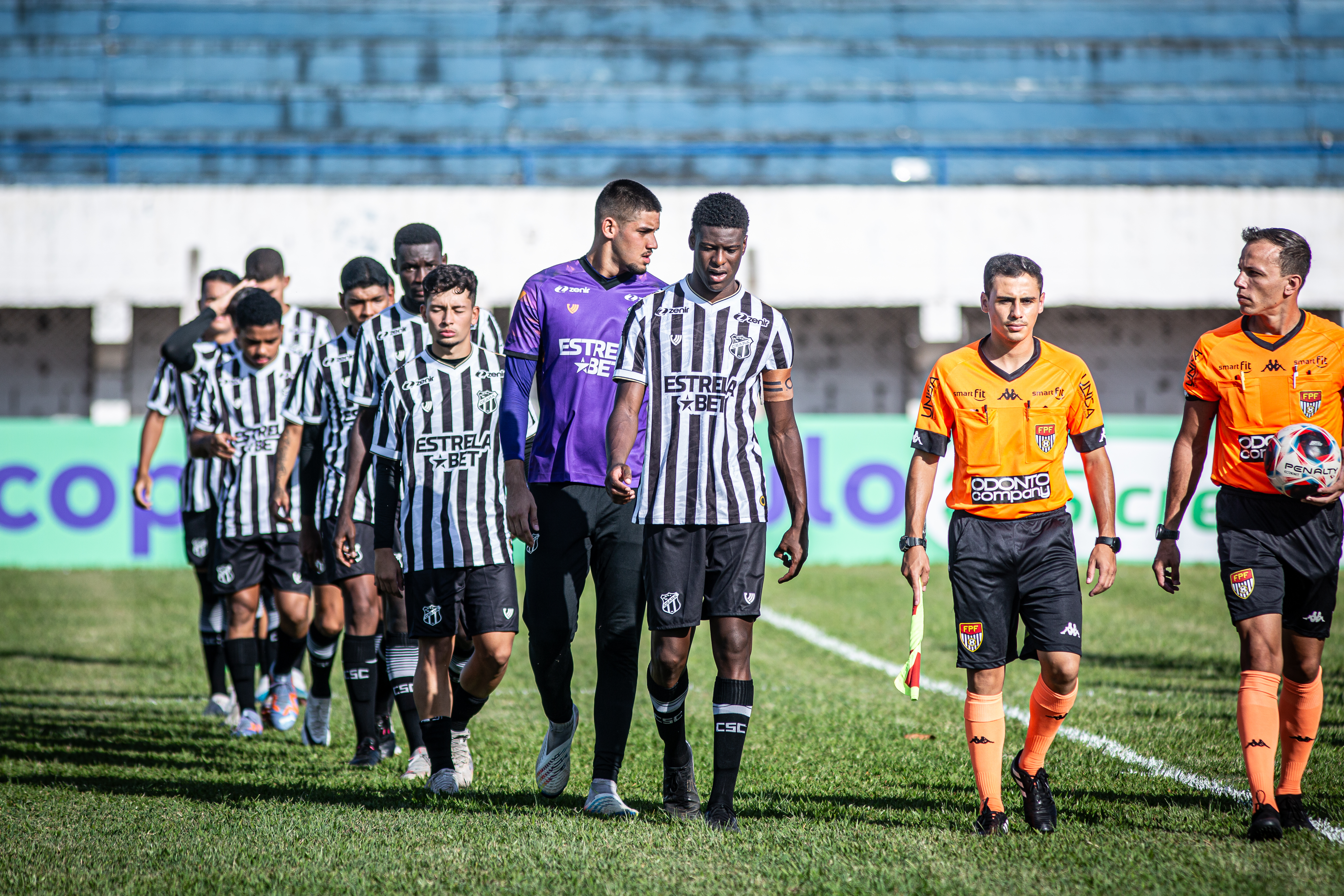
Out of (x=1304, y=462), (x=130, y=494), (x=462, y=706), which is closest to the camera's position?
(x=1304, y=462)

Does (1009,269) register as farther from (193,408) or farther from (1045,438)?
(193,408)

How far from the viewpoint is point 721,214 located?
172 inches

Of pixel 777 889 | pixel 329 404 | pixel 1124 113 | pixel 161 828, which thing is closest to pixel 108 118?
pixel 1124 113

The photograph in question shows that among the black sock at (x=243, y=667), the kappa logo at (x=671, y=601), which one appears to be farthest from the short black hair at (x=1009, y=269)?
the black sock at (x=243, y=667)

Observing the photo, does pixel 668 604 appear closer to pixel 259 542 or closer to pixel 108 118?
pixel 259 542

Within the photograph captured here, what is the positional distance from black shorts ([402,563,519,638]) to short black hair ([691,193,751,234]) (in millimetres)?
1458

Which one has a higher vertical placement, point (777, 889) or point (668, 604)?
point (668, 604)

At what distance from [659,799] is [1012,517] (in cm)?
163

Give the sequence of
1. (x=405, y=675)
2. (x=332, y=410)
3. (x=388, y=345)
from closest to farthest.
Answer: (x=388, y=345) → (x=405, y=675) → (x=332, y=410)

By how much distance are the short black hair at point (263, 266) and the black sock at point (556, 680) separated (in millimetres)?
3229

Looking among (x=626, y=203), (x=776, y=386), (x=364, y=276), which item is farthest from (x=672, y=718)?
(x=364, y=276)

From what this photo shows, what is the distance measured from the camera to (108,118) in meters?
21.9

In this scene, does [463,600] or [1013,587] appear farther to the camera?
[463,600]

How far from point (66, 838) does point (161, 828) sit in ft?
0.95
